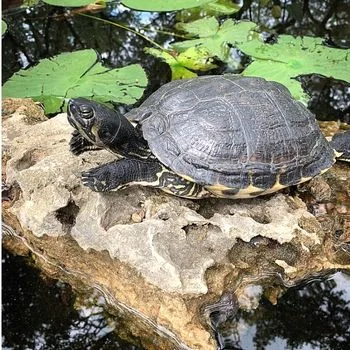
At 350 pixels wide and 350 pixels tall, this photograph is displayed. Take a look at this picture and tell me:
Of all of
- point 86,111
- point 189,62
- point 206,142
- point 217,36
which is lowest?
point 189,62

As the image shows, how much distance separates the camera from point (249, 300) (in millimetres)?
2217

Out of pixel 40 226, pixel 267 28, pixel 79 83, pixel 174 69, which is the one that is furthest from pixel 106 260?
pixel 267 28

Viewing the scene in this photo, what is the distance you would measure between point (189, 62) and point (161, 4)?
1.54ft

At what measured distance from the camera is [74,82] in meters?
3.15

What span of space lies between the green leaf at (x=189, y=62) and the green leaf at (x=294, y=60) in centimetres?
25

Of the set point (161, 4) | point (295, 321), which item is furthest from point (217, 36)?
point (295, 321)

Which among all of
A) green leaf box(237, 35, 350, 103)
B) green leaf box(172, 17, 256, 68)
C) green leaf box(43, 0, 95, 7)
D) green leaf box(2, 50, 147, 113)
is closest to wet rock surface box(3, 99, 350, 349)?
green leaf box(2, 50, 147, 113)

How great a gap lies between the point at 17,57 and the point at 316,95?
2.01m

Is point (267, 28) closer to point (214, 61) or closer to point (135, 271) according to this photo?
point (214, 61)

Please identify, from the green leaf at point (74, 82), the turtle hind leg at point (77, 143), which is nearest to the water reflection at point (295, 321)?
the turtle hind leg at point (77, 143)

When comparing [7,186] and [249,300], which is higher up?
[7,186]

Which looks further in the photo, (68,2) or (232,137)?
(68,2)

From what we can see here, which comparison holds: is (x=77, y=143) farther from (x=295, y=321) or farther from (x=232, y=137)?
(x=295, y=321)

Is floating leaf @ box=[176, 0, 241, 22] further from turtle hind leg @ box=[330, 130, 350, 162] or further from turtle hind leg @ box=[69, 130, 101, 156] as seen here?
turtle hind leg @ box=[69, 130, 101, 156]
